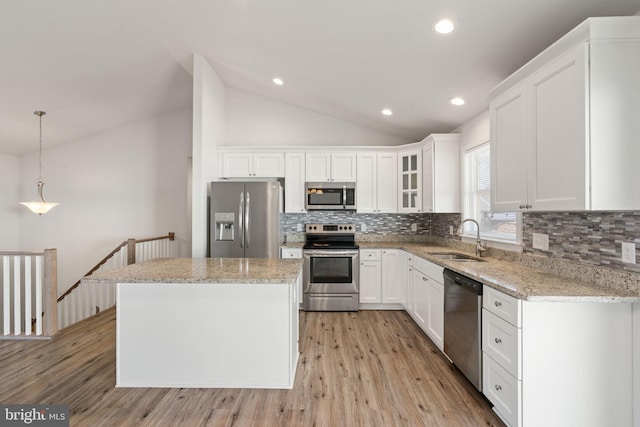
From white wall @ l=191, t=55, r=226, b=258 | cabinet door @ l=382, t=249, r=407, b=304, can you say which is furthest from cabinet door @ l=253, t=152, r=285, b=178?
cabinet door @ l=382, t=249, r=407, b=304

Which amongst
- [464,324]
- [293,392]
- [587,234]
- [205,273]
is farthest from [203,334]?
[587,234]

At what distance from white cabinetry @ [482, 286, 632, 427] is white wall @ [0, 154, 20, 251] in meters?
7.17

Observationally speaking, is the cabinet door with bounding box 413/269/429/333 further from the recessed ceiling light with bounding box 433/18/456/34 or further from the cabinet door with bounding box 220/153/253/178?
the cabinet door with bounding box 220/153/253/178

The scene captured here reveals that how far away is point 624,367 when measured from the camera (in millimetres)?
1617

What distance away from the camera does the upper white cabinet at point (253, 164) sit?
4.28 meters

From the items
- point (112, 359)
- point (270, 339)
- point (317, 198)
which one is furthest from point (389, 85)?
point (112, 359)

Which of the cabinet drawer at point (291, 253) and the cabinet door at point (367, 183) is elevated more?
the cabinet door at point (367, 183)

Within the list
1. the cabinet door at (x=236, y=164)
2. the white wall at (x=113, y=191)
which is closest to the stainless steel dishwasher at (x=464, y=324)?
the cabinet door at (x=236, y=164)

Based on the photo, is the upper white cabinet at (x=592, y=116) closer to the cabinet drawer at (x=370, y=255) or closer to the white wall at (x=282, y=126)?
the cabinet drawer at (x=370, y=255)

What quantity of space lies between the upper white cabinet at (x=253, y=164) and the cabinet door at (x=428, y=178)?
1.92 metres

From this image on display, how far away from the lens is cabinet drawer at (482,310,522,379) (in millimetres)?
1694

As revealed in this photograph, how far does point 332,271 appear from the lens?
13.1 feet

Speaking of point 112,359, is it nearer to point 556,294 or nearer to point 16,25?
point 16,25

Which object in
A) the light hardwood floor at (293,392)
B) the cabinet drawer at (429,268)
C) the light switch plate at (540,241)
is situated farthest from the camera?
the cabinet drawer at (429,268)
